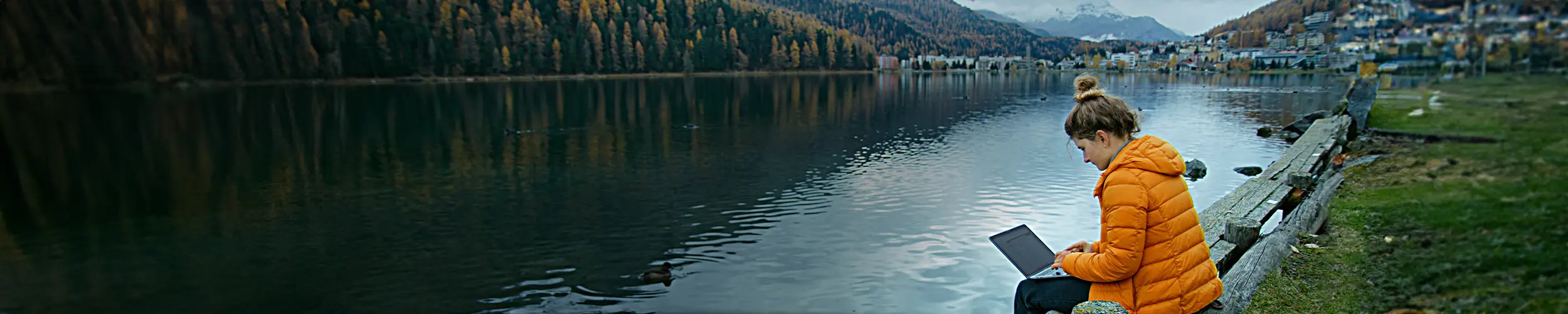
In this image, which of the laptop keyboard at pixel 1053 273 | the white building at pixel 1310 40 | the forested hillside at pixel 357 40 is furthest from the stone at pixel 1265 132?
the forested hillside at pixel 357 40

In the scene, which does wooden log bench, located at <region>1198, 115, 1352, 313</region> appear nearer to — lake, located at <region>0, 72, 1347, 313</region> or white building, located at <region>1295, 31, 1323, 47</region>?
lake, located at <region>0, 72, 1347, 313</region>

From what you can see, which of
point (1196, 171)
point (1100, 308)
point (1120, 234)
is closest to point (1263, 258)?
point (1100, 308)

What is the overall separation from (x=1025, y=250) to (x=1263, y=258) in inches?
147

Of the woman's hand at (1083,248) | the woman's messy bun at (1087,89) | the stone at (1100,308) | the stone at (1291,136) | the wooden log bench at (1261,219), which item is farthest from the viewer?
the stone at (1291,136)

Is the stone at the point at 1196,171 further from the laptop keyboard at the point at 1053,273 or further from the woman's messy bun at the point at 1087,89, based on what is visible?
the woman's messy bun at the point at 1087,89

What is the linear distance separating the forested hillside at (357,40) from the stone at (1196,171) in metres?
112

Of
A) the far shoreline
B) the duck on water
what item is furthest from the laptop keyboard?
the far shoreline

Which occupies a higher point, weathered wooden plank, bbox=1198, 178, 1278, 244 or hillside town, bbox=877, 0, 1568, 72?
hillside town, bbox=877, 0, 1568, 72

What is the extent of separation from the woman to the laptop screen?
94mm

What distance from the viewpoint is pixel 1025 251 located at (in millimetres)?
4836

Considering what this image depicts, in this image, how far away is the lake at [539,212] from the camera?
497 inches

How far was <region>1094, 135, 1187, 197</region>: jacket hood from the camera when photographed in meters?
4.07

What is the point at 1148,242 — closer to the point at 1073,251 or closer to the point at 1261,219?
the point at 1073,251

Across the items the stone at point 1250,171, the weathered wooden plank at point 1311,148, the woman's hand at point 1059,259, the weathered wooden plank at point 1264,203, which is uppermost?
the woman's hand at point 1059,259
